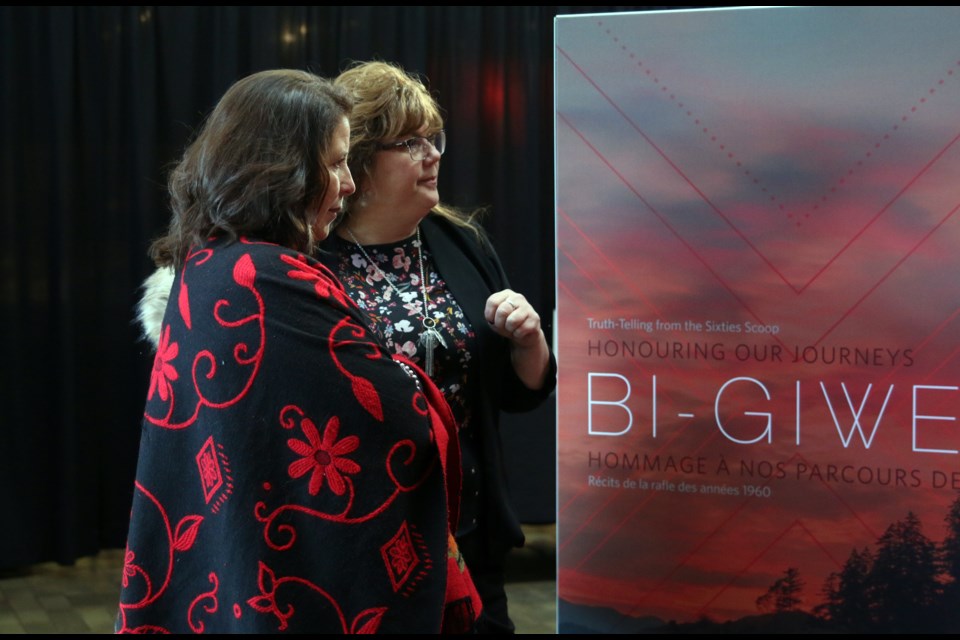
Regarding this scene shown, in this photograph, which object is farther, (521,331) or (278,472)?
(521,331)

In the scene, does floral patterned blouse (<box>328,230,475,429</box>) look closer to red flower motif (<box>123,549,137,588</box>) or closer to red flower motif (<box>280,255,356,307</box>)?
red flower motif (<box>280,255,356,307</box>)

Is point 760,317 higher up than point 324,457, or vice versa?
point 760,317

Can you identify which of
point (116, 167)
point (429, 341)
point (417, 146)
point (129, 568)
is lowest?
point (129, 568)

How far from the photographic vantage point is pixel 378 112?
6.06ft

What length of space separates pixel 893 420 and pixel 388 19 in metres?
3.28

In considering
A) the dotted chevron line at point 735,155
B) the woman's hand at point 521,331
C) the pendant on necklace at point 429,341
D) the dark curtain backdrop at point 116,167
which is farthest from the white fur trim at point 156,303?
the dark curtain backdrop at point 116,167

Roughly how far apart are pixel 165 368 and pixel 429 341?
605 mm

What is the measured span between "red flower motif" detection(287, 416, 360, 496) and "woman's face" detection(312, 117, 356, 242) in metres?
0.29

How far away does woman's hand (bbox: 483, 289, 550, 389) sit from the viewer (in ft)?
6.02

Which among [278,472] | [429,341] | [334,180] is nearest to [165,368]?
[278,472]

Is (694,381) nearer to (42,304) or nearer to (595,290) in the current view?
(595,290)

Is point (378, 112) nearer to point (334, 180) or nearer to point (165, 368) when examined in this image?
point (334, 180)

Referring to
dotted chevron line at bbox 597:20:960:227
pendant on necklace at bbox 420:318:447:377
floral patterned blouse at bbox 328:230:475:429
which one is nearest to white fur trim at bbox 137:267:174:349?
floral patterned blouse at bbox 328:230:475:429

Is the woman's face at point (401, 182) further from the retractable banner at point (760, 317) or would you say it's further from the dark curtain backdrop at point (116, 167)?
the dark curtain backdrop at point (116, 167)
